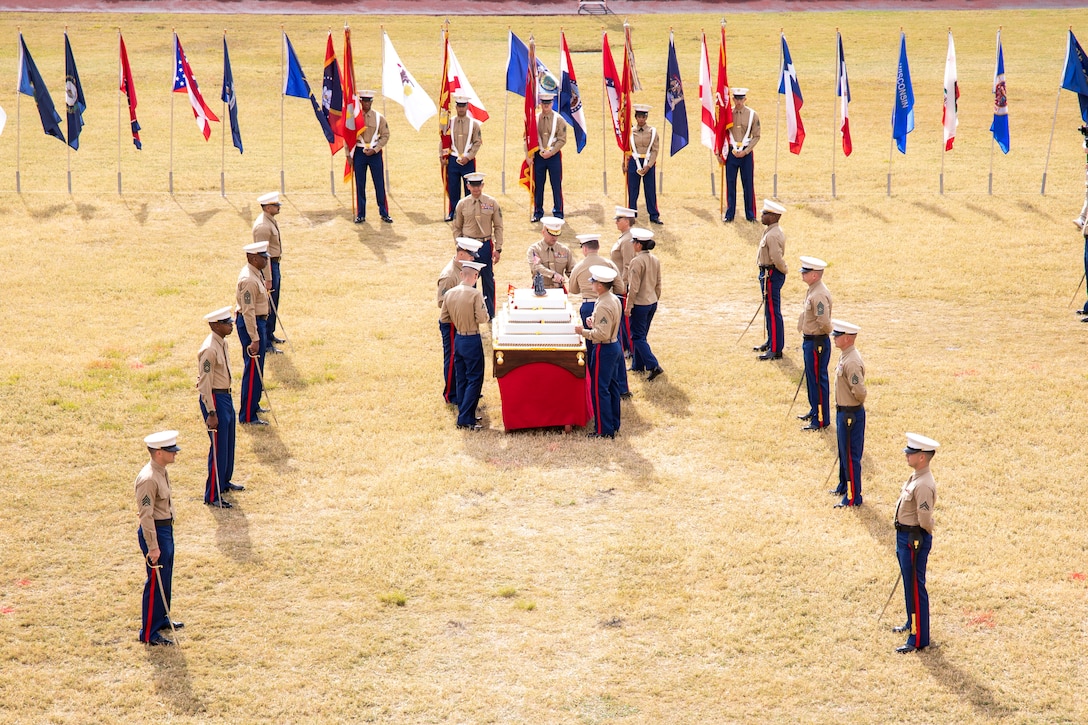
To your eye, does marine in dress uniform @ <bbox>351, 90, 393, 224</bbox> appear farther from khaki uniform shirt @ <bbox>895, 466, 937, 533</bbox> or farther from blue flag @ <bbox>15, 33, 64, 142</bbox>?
khaki uniform shirt @ <bbox>895, 466, 937, 533</bbox>

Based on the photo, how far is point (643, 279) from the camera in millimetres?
14141

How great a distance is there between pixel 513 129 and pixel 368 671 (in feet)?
74.4

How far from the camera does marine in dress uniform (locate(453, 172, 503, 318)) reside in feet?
53.2

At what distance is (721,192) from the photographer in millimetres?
22156

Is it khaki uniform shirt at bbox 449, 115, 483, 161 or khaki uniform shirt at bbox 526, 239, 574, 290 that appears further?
khaki uniform shirt at bbox 449, 115, 483, 161

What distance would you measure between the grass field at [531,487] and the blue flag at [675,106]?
1.47 meters

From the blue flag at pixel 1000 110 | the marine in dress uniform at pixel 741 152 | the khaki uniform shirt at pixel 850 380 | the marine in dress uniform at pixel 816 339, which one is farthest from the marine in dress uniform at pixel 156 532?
the blue flag at pixel 1000 110

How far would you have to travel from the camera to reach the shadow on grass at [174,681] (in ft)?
27.0

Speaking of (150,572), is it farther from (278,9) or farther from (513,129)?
(278,9)

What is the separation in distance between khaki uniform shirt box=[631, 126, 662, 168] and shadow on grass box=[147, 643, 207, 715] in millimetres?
14434

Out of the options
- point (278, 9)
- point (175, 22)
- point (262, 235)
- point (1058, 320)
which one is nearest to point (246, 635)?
point (262, 235)

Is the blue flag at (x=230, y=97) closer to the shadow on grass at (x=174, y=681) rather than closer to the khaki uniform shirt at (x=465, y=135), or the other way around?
the khaki uniform shirt at (x=465, y=135)

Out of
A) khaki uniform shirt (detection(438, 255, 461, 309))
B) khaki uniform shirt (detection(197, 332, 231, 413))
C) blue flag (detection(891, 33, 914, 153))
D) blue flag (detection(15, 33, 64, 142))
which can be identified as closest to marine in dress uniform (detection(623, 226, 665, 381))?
khaki uniform shirt (detection(438, 255, 461, 309))

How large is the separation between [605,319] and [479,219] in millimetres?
4459
